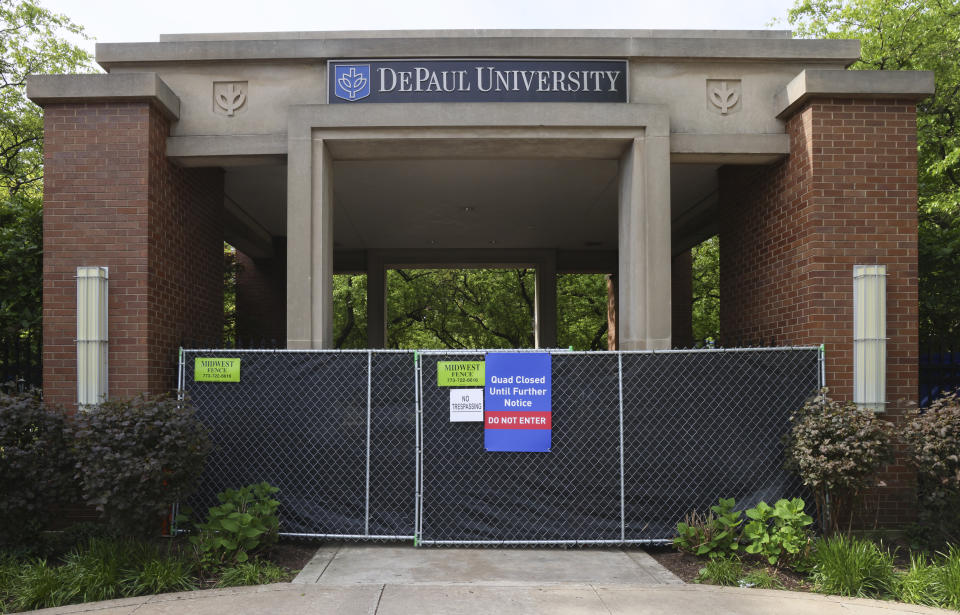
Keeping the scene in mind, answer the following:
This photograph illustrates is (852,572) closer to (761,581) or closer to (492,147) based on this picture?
(761,581)

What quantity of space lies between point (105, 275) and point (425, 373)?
3644 mm

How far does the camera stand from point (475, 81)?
8062 millimetres

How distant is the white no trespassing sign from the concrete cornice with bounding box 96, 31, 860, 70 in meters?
3.97

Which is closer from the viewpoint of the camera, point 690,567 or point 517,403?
point 690,567

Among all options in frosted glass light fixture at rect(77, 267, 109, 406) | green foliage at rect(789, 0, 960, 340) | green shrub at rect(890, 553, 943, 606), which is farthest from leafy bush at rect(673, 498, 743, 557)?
green foliage at rect(789, 0, 960, 340)

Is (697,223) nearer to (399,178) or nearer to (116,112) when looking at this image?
(399,178)

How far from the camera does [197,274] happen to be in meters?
9.16

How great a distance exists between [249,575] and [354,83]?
17.8 feet

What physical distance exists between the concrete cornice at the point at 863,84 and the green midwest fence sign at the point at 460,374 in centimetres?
465

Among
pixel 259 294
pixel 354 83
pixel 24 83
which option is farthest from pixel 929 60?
pixel 24 83

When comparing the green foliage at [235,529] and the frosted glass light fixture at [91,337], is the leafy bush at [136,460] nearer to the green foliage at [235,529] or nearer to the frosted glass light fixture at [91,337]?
the green foliage at [235,529]

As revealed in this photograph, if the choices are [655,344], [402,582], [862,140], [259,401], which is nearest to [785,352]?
[655,344]

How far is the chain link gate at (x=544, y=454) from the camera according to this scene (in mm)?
6793

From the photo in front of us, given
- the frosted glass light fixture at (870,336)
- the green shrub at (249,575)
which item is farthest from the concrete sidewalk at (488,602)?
the frosted glass light fixture at (870,336)
